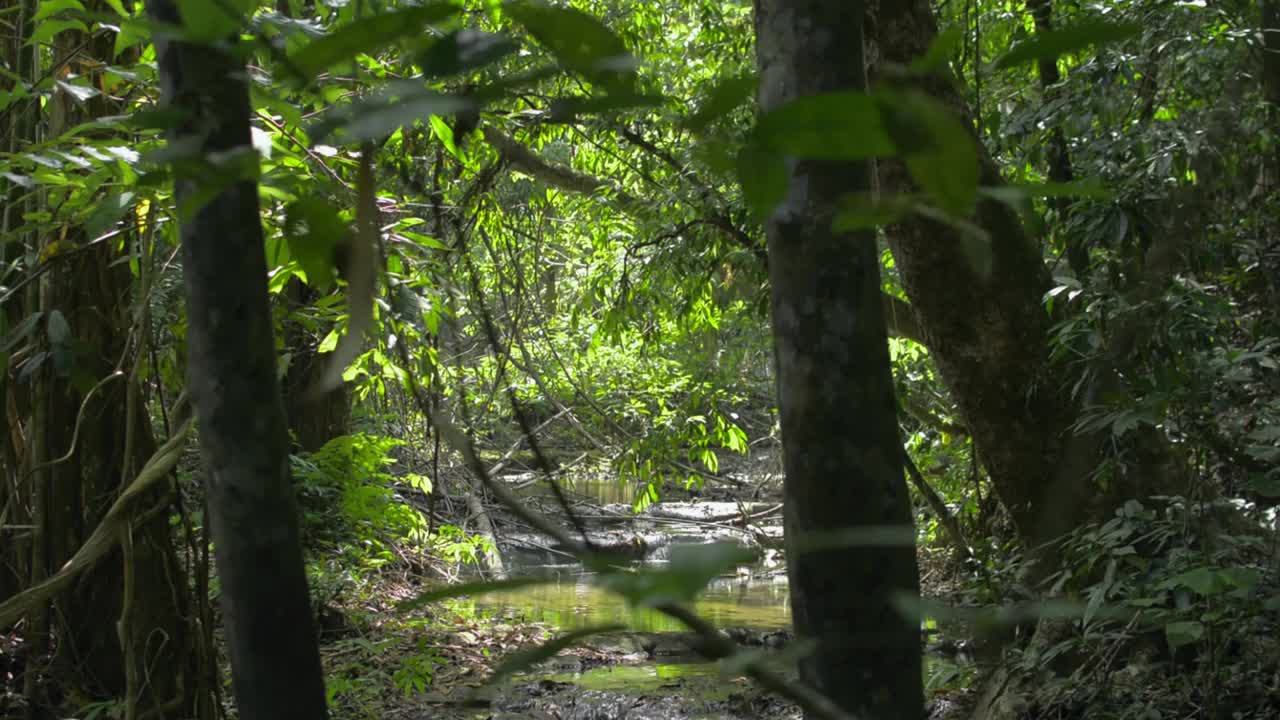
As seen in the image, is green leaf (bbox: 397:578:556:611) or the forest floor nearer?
green leaf (bbox: 397:578:556:611)

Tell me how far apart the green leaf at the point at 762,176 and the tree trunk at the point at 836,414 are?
0.33m

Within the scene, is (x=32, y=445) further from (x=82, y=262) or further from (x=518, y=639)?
(x=518, y=639)

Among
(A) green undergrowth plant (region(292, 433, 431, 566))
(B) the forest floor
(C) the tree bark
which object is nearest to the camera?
(C) the tree bark

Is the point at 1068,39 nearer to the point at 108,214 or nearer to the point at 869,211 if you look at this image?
the point at 869,211

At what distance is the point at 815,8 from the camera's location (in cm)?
79

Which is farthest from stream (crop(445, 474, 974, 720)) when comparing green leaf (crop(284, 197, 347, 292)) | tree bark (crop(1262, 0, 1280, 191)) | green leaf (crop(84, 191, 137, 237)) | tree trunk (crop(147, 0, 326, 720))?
green leaf (crop(284, 197, 347, 292))

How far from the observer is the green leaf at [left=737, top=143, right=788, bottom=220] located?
1.28ft

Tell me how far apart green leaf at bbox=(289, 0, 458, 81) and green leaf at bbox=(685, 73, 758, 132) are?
0.10 m

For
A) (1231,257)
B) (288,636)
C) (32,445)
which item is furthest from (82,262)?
(1231,257)

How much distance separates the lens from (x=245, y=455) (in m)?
0.88

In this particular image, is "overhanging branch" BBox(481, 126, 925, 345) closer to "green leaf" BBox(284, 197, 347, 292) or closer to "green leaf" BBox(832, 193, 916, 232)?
"green leaf" BBox(284, 197, 347, 292)

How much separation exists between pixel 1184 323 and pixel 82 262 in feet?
10.1

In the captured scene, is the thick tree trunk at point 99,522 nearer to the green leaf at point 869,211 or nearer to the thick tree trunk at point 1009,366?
the thick tree trunk at point 1009,366

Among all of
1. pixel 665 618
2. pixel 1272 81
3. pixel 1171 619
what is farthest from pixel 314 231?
pixel 665 618
